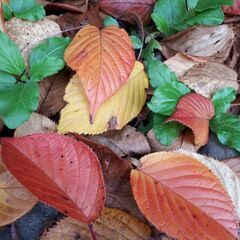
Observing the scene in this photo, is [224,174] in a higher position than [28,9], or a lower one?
lower

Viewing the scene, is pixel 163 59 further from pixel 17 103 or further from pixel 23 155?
pixel 23 155

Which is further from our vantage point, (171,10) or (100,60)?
(171,10)

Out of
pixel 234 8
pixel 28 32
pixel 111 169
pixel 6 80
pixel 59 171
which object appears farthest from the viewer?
pixel 234 8

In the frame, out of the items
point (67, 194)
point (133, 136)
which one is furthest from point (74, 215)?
point (133, 136)

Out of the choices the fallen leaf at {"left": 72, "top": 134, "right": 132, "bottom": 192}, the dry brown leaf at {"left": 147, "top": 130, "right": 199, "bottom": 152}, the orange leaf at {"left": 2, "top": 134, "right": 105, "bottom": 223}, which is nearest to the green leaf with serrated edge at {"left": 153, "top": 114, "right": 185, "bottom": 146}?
the dry brown leaf at {"left": 147, "top": 130, "right": 199, "bottom": 152}

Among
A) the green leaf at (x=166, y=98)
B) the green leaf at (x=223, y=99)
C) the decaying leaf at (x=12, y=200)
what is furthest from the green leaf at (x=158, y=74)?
the decaying leaf at (x=12, y=200)

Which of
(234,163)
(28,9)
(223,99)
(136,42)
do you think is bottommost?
(234,163)

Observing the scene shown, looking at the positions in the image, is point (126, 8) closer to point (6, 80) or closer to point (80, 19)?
point (80, 19)

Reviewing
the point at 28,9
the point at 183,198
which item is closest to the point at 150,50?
the point at 28,9
